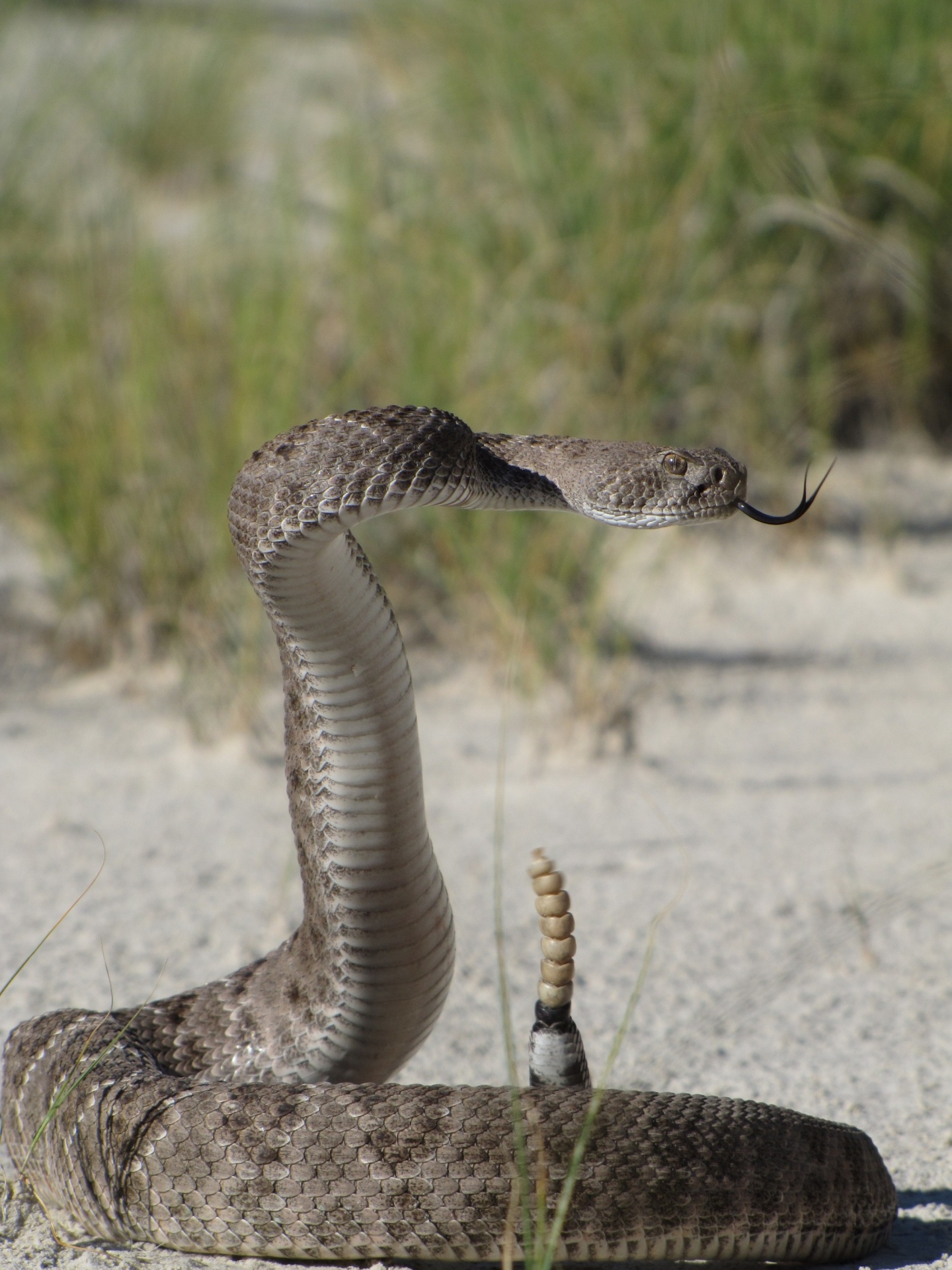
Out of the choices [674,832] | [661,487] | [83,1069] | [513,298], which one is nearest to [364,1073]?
[83,1069]

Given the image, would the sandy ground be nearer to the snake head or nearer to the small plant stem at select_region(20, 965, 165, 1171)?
the small plant stem at select_region(20, 965, 165, 1171)

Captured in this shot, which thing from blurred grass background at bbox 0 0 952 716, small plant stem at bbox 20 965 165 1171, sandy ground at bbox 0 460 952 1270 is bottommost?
sandy ground at bbox 0 460 952 1270

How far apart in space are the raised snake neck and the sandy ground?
0.45 feet

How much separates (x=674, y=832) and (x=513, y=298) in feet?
8.50

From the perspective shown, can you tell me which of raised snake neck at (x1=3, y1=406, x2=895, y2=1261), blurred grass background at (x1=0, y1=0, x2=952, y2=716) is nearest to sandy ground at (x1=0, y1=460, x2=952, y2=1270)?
raised snake neck at (x1=3, y1=406, x2=895, y2=1261)

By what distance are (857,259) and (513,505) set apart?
4.47 metres

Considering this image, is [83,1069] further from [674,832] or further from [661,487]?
[674,832]

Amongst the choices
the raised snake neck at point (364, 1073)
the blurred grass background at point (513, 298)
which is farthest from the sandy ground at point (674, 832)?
the blurred grass background at point (513, 298)

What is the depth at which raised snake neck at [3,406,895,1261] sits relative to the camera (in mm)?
2078

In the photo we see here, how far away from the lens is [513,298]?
18.5 feet

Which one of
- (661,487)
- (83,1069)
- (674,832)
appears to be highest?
(661,487)

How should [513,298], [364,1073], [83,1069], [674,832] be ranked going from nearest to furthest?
[83,1069] → [364,1073] → [674,832] → [513,298]

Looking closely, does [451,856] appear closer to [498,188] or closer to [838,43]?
[498,188]

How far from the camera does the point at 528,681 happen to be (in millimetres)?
4770
